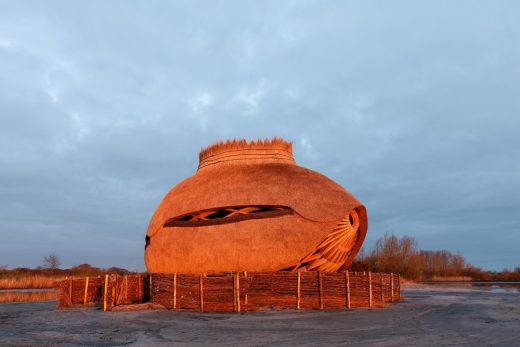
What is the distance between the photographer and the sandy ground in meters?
10.1

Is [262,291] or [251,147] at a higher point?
[251,147]

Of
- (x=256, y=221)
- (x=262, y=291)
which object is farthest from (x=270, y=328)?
(x=256, y=221)

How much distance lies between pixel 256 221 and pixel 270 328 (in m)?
5.77

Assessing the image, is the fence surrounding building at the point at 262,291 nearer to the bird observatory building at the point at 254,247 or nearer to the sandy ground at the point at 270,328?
the bird observatory building at the point at 254,247

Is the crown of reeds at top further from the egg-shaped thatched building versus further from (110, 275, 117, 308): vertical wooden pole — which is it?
(110, 275, 117, 308): vertical wooden pole

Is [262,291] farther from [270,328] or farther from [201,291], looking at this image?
[270,328]

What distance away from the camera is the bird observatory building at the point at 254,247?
1596cm

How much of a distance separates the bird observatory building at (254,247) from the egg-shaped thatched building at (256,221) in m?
0.04

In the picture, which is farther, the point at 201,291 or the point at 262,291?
the point at 201,291

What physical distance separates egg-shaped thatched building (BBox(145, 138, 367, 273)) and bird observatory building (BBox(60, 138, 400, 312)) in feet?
0.12

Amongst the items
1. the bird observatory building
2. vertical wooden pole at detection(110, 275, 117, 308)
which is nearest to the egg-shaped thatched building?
the bird observatory building

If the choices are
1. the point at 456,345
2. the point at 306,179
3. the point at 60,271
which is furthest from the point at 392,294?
the point at 60,271

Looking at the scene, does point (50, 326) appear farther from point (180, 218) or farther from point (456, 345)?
point (456, 345)

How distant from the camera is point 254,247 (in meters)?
17.0
